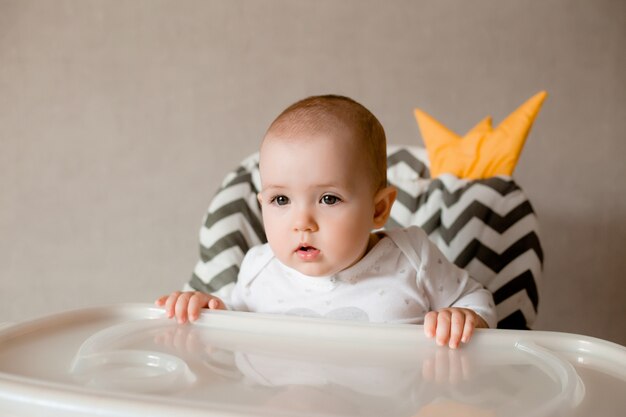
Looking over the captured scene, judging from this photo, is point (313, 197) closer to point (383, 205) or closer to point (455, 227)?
point (383, 205)

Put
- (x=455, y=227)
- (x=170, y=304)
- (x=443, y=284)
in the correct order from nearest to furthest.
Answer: (x=170, y=304) < (x=443, y=284) < (x=455, y=227)

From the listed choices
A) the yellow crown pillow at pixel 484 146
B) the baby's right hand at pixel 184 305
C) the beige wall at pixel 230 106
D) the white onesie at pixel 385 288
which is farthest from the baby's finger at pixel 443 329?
the beige wall at pixel 230 106

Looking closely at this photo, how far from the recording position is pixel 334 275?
3.11 feet

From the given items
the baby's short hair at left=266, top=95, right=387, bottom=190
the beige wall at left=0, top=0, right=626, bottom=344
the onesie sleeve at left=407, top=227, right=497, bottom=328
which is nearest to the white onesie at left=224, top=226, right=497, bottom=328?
the onesie sleeve at left=407, top=227, right=497, bottom=328

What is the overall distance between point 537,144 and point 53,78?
1.29 meters

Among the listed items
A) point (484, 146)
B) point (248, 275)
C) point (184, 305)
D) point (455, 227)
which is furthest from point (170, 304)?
point (484, 146)

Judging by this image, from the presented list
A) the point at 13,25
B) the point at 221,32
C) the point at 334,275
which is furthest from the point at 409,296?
the point at 13,25

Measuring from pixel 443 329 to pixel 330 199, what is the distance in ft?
0.74

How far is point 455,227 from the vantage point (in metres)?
1.21

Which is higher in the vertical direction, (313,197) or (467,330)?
(313,197)

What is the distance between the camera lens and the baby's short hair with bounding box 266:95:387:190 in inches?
34.7

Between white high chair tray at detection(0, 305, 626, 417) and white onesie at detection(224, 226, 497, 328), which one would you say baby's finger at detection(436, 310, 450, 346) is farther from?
white onesie at detection(224, 226, 497, 328)

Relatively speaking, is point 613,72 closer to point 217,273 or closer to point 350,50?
point 350,50

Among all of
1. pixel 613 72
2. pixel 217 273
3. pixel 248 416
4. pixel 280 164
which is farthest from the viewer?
pixel 613 72
